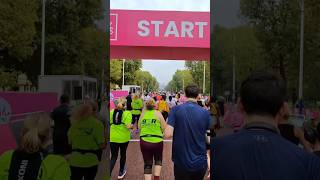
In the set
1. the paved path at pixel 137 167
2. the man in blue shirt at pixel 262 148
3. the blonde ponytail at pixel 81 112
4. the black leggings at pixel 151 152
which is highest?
the man in blue shirt at pixel 262 148

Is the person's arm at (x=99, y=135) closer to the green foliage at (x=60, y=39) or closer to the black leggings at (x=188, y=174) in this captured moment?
the green foliage at (x=60, y=39)

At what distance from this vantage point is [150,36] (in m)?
18.1

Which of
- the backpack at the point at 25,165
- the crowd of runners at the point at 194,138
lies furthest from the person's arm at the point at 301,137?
the backpack at the point at 25,165

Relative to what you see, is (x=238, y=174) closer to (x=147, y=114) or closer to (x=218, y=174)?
(x=218, y=174)

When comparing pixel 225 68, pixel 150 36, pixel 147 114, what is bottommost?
pixel 147 114

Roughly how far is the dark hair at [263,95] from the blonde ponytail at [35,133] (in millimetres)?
1531

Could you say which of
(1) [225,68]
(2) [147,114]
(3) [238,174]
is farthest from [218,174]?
(2) [147,114]

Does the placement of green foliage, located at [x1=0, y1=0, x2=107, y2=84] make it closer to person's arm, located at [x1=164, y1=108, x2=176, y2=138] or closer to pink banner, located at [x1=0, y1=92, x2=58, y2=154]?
pink banner, located at [x1=0, y1=92, x2=58, y2=154]

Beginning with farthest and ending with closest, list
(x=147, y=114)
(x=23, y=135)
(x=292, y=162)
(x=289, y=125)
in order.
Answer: (x=147, y=114) → (x=289, y=125) → (x=23, y=135) → (x=292, y=162)

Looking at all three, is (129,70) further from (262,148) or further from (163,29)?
(262,148)

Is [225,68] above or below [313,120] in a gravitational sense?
above

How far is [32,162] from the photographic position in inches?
110

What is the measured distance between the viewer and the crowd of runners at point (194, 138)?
164 cm

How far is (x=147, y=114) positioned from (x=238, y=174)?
18.8ft
